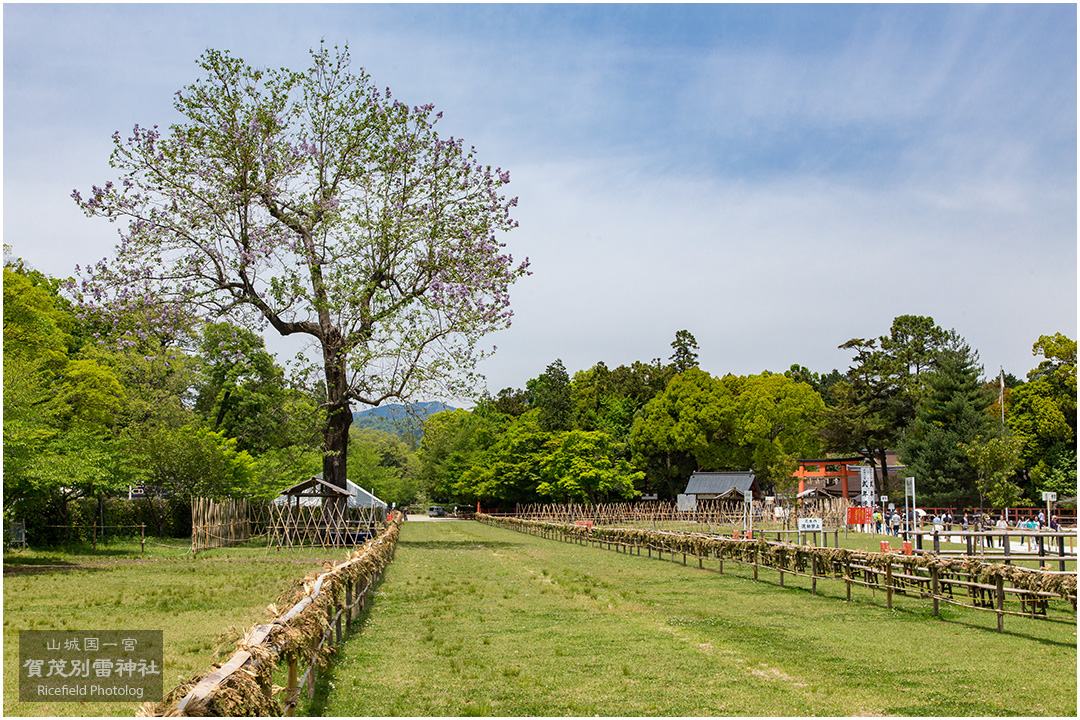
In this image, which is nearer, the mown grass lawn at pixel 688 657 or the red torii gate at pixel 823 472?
the mown grass lawn at pixel 688 657

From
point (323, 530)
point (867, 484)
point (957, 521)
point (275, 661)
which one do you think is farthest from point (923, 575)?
point (957, 521)

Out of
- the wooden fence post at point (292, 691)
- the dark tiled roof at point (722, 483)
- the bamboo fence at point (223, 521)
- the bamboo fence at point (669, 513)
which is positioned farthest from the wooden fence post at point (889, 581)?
the dark tiled roof at point (722, 483)

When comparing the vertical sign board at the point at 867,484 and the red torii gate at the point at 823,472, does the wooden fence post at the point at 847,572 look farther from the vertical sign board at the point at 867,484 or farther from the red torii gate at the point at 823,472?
the red torii gate at the point at 823,472

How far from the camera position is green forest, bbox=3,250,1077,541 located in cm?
2688

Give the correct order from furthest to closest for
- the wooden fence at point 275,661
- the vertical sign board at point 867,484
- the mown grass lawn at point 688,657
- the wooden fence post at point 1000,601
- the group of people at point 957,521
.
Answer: the vertical sign board at point 867,484 < the group of people at point 957,521 < the wooden fence post at point 1000,601 < the mown grass lawn at point 688,657 < the wooden fence at point 275,661

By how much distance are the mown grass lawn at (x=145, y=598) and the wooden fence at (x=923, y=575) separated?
943 centimetres

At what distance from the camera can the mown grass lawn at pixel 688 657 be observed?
7.13m

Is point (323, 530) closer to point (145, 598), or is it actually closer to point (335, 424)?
point (335, 424)

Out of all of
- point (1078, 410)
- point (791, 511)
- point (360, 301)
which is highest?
point (360, 301)

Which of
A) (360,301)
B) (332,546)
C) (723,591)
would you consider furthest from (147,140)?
(723,591)

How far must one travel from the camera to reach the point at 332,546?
2892 centimetres

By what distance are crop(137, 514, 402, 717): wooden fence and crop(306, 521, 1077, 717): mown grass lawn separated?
41 centimetres

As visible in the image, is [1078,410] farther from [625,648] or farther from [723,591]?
[625,648]

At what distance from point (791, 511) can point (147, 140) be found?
40548mm
